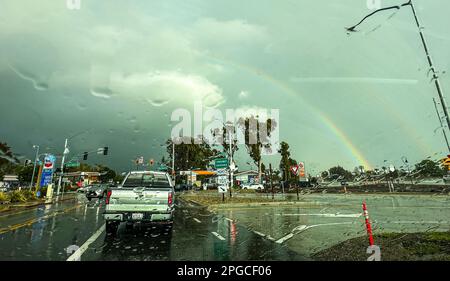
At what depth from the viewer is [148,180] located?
10.9 metres

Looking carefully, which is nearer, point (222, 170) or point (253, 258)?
point (253, 258)

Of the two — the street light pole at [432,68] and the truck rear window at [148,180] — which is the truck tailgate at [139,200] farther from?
the street light pole at [432,68]

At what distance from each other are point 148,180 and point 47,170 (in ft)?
94.0

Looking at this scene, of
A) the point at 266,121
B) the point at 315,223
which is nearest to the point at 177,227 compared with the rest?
the point at 315,223

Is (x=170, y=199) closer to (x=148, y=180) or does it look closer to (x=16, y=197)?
(x=148, y=180)

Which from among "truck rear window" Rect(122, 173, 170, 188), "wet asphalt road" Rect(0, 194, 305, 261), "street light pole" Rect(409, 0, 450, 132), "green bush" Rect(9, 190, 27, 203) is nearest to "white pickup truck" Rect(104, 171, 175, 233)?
"wet asphalt road" Rect(0, 194, 305, 261)

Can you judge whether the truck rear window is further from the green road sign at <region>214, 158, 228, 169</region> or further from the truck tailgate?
the green road sign at <region>214, 158, 228, 169</region>

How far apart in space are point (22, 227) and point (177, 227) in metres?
5.58

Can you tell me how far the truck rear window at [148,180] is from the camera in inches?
417

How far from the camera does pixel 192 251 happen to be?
6812 millimetres

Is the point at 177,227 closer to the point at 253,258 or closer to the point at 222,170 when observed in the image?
the point at 253,258

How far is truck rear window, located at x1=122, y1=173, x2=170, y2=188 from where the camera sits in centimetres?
1059
